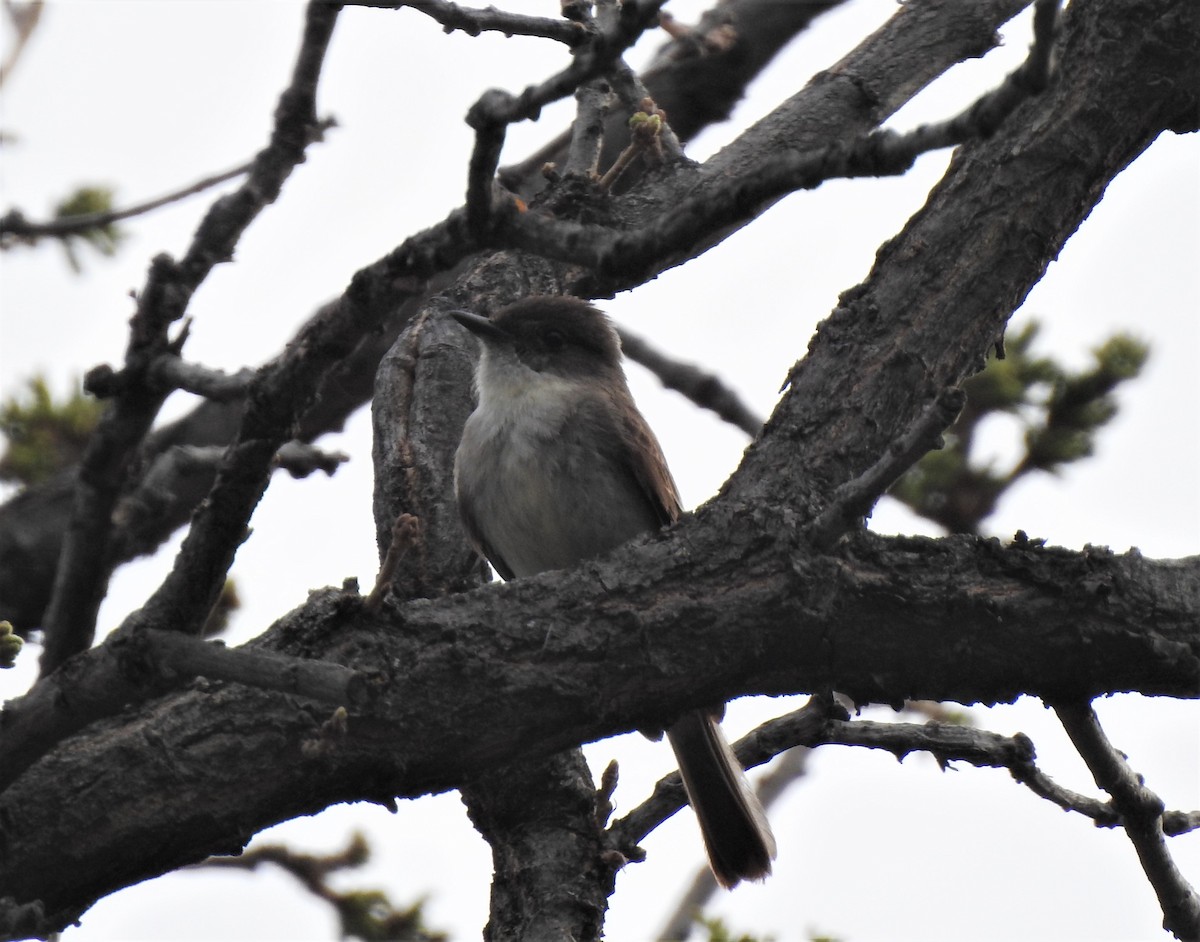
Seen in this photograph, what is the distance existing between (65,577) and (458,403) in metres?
Result: 1.55

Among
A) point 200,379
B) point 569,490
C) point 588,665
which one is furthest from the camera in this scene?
point 569,490

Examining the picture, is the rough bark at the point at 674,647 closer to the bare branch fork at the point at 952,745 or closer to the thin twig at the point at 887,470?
the thin twig at the point at 887,470

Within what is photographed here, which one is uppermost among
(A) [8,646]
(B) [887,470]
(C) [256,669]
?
(A) [8,646]

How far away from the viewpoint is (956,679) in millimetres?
3641

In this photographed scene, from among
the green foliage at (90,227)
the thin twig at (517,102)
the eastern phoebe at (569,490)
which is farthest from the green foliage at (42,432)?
the thin twig at (517,102)

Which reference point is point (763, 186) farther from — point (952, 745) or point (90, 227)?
point (90, 227)

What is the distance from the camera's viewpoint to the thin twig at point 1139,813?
384cm

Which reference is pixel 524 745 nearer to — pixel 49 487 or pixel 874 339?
pixel 874 339

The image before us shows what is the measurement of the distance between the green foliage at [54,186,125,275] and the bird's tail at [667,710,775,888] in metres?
3.07

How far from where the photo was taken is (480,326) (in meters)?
5.77

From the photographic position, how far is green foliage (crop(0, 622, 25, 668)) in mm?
3211

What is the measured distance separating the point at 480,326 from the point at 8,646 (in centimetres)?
282

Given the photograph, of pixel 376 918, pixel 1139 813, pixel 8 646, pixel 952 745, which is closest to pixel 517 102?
pixel 8 646

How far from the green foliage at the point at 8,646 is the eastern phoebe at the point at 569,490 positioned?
92.9 inches
